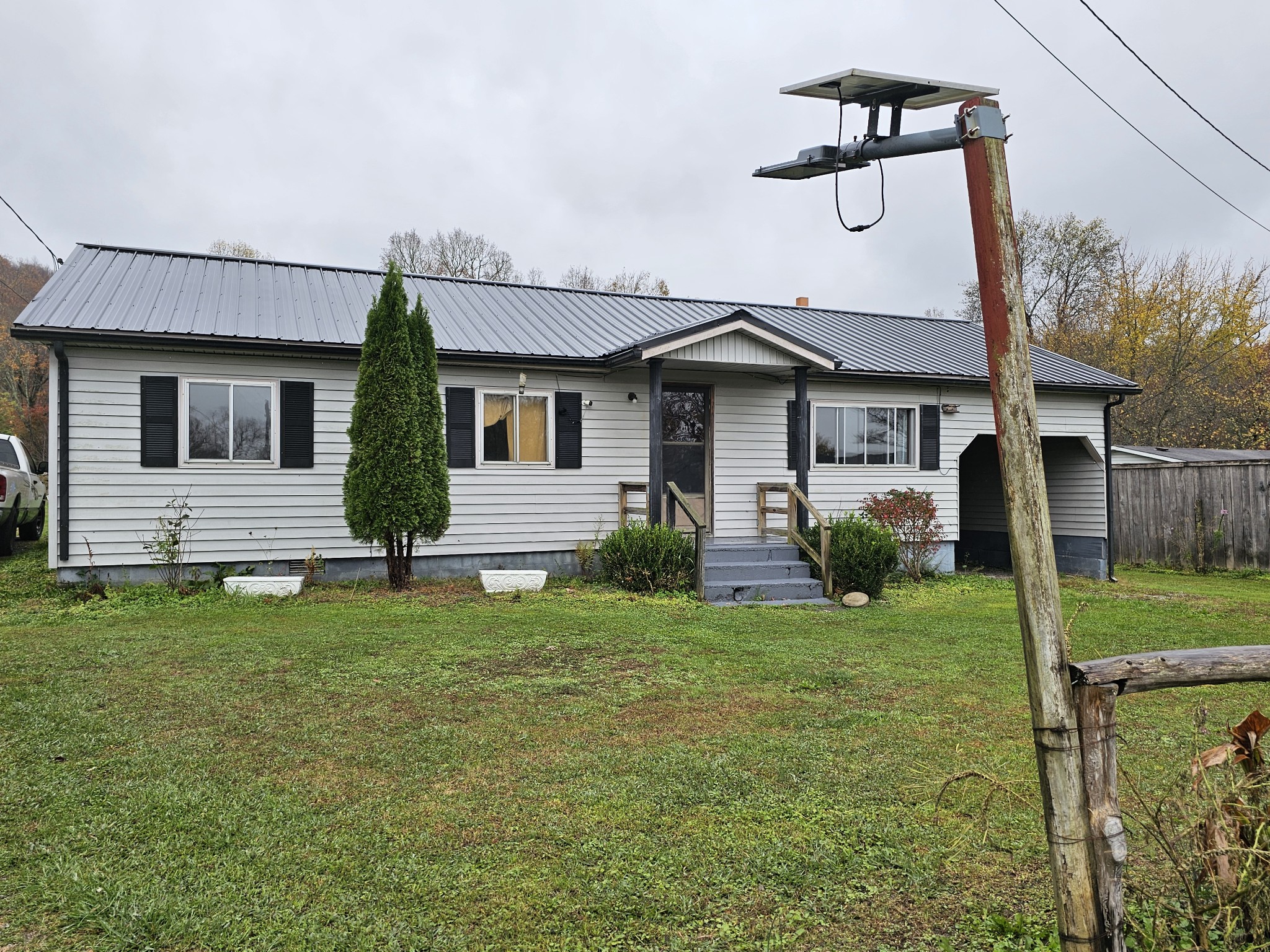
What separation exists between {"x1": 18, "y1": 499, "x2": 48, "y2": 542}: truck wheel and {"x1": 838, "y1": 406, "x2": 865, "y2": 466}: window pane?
14319 millimetres

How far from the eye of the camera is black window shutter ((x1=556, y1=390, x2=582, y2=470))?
11.5 meters

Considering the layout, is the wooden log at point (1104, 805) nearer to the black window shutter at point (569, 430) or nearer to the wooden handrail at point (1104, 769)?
the wooden handrail at point (1104, 769)

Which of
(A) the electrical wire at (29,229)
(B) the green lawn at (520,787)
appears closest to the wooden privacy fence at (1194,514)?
(B) the green lawn at (520,787)

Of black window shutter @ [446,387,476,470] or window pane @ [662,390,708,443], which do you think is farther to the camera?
window pane @ [662,390,708,443]

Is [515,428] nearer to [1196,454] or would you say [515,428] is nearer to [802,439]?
[802,439]

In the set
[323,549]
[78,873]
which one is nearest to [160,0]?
[323,549]

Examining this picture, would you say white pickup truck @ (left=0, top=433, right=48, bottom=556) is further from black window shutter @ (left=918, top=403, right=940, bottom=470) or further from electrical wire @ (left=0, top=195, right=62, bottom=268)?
black window shutter @ (left=918, top=403, right=940, bottom=470)

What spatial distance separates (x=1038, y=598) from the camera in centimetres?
204

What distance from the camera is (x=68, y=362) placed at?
30.9 ft

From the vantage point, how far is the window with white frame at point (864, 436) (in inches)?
513

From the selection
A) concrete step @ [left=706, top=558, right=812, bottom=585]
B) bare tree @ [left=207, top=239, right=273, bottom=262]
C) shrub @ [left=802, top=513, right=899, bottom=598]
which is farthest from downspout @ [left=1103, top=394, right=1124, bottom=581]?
bare tree @ [left=207, top=239, right=273, bottom=262]

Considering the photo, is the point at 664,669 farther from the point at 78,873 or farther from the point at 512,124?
the point at 512,124

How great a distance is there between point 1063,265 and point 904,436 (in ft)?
60.6

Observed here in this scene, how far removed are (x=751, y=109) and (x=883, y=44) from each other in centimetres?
233
